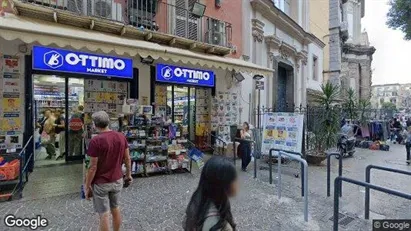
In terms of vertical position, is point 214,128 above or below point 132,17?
below

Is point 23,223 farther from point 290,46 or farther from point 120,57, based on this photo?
point 290,46

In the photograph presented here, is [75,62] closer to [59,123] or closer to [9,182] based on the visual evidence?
[59,123]

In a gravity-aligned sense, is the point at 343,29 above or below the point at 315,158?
above

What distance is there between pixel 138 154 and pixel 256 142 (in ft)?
12.1

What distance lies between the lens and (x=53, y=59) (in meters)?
6.76

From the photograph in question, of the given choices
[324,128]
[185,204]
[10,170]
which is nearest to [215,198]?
[185,204]

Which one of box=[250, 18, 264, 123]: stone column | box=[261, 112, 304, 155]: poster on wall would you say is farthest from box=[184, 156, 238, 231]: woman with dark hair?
box=[250, 18, 264, 123]: stone column

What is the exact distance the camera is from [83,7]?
26.9 ft

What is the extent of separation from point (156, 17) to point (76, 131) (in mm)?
4480

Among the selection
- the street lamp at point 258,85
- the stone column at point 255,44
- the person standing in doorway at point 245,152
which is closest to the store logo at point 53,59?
the person standing in doorway at point 245,152

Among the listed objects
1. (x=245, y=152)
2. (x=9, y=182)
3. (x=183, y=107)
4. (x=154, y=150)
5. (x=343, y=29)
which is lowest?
(x=9, y=182)

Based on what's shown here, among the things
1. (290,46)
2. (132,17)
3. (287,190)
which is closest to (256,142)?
(287,190)

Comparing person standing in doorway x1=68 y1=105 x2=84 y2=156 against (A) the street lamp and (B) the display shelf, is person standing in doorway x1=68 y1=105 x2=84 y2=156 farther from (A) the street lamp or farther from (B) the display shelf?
(A) the street lamp

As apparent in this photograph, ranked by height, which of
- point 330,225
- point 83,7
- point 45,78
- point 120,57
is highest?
point 83,7
